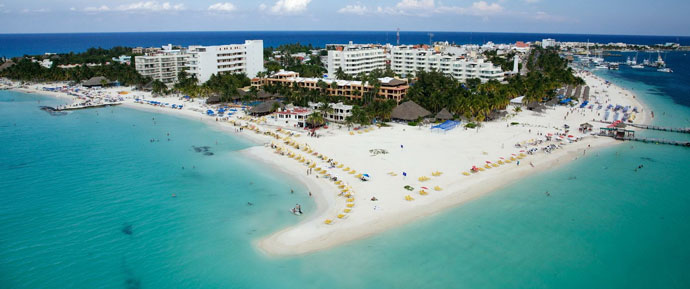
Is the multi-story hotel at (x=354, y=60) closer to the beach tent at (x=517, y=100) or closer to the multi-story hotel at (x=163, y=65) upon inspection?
the multi-story hotel at (x=163, y=65)

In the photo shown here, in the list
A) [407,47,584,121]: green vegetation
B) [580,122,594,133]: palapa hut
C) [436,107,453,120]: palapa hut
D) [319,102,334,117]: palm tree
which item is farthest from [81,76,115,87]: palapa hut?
[580,122,594,133]: palapa hut

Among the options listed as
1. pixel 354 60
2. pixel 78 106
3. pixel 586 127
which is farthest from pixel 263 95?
pixel 586 127

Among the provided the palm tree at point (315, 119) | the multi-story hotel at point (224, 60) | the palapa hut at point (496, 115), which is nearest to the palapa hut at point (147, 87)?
the multi-story hotel at point (224, 60)

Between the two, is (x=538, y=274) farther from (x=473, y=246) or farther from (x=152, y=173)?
(x=152, y=173)

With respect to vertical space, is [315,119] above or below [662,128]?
above

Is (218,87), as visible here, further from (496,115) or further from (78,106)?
(496,115)

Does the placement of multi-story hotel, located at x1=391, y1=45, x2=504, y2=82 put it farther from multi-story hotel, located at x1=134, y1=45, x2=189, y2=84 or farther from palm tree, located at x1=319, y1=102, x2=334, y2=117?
multi-story hotel, located at x1=134, y1=45, x2=189, y2=84
